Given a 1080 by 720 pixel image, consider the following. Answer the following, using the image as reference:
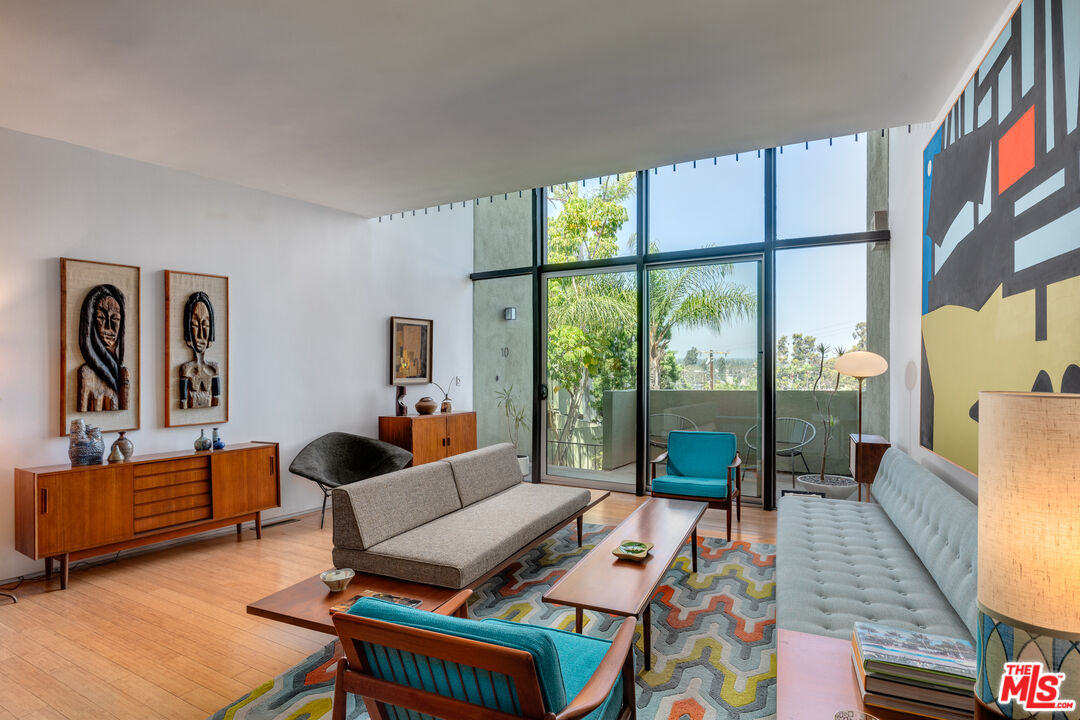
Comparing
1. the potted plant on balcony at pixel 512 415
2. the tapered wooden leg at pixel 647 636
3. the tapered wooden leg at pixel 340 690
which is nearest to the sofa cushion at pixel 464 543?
the tapered wooden leg at pixel 647 636

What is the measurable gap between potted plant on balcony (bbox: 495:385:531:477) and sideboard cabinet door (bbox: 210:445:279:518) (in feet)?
9.41

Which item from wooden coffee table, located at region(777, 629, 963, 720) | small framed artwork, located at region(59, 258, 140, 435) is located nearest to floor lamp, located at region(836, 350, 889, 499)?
wooden coffee table, located at region(777, 629, 963, 720)

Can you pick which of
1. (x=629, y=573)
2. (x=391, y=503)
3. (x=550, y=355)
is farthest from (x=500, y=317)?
(x=629, y=573)

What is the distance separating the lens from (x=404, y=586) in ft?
8.84

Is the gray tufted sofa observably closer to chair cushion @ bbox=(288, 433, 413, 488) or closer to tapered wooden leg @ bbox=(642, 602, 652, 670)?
tapered wooden leg @ bbox=(642, 602, 652, 670)

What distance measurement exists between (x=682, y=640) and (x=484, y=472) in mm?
1897

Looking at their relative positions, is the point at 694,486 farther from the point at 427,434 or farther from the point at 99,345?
the point at 99,345

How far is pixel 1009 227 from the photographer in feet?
7.22

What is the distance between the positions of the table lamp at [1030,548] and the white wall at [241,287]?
4826 millimetres

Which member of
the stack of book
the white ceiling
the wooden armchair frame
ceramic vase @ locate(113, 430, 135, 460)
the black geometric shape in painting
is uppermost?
the white ceiling

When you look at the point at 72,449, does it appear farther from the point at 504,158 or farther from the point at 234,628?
the point at 504,158

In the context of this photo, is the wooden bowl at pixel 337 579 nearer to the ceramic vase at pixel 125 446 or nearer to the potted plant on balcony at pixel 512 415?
the ceramic vase at pixel 125 446

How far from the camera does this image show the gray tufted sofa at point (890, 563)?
207cm

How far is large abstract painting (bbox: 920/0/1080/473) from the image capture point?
180 cm
